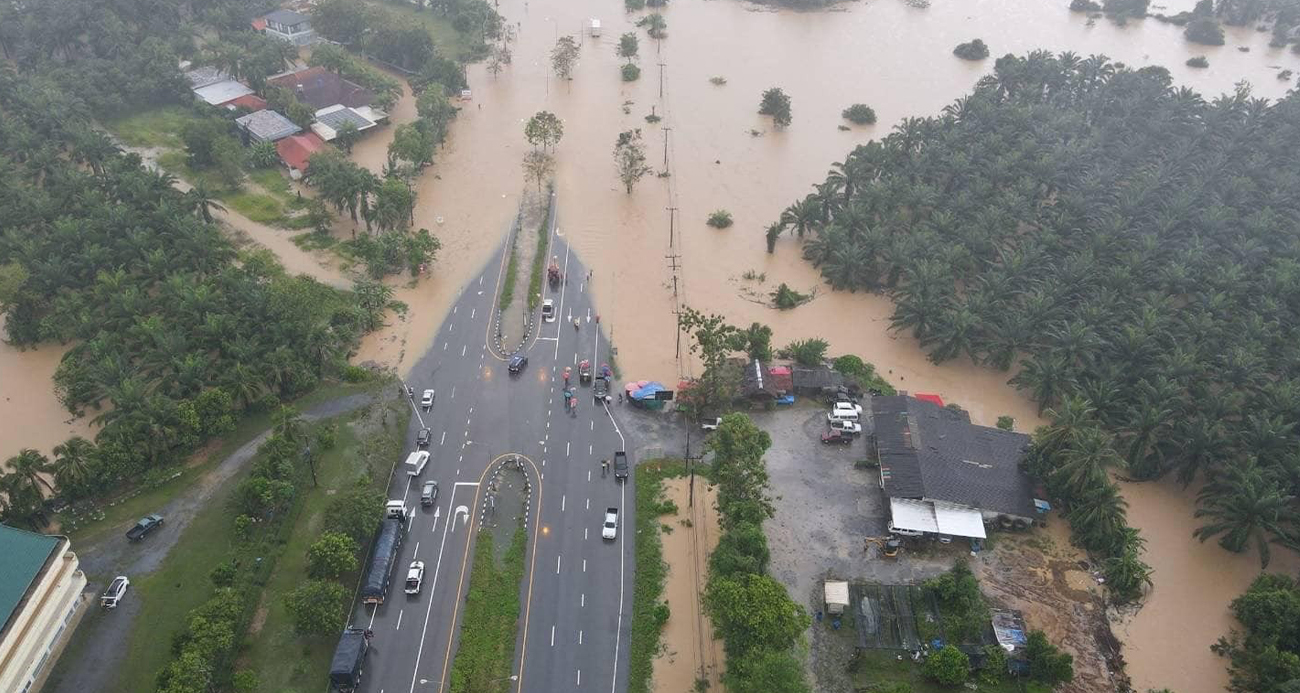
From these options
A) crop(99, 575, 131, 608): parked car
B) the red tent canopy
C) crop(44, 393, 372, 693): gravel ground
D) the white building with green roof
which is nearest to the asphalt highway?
crop(44, 393, 372, 693): gravel ground

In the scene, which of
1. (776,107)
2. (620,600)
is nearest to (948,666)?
(620,600)

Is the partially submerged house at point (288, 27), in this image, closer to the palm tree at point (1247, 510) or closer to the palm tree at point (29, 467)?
the palm tree at point (29, 467)

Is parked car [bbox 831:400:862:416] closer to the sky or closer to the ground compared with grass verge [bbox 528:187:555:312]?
closer to the sky

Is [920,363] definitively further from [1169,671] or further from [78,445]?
[78,445]

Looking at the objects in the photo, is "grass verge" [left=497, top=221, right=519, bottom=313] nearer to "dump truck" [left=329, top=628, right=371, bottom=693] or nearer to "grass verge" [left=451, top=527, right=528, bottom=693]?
"grass verge" [left=451, top=527, right=528, bottom=693]

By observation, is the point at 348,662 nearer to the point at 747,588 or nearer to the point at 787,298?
the point at 747,588

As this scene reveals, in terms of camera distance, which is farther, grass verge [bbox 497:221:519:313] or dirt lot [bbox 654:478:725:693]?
grass verge [bbox 497:221:519:313]
